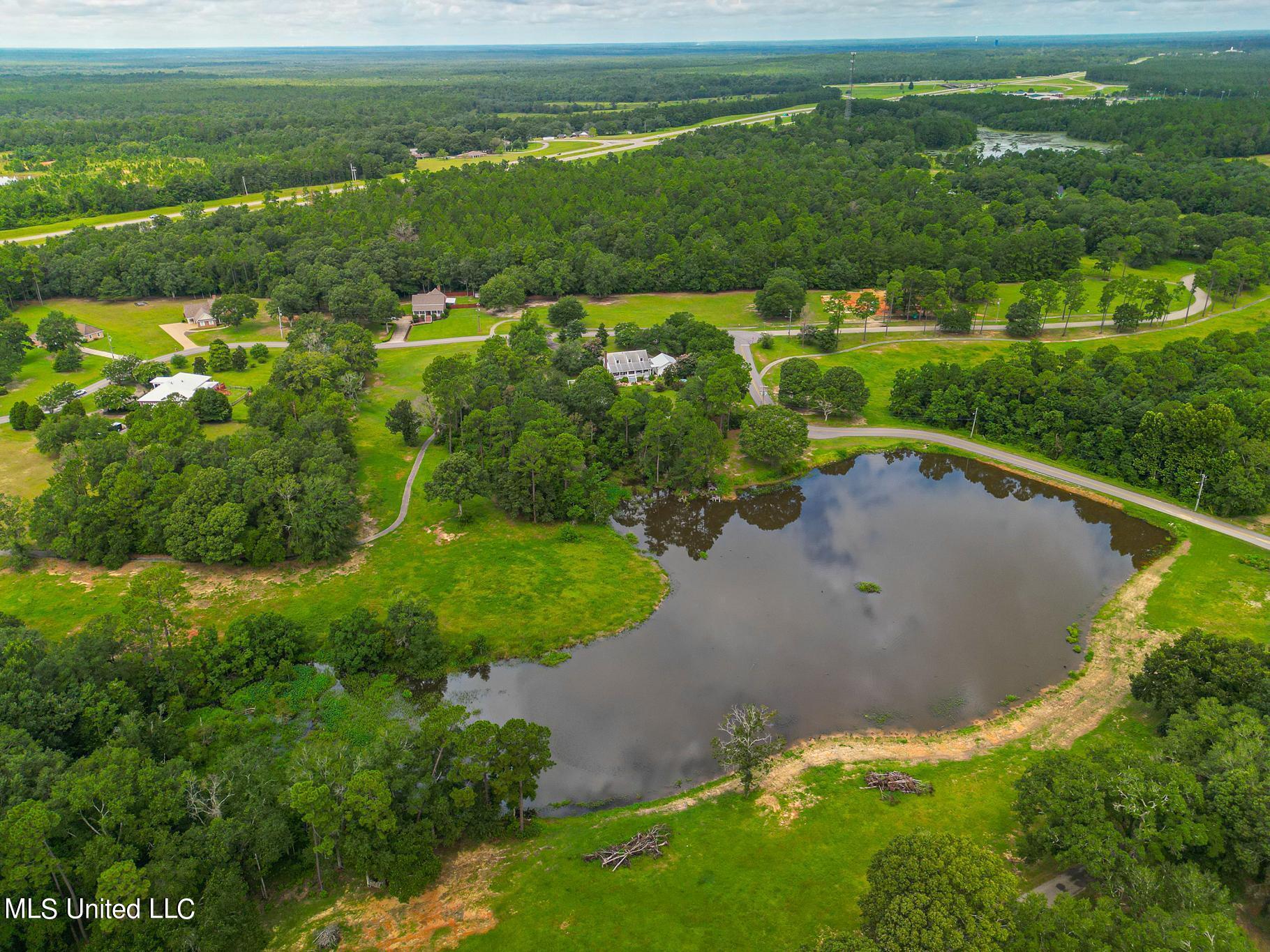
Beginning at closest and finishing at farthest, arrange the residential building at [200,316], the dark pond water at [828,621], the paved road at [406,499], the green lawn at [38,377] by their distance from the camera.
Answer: the dark pond water at [828,621]
the paved road at [406,499]
the green lawn at [38,377]
the residential building at [200,316]

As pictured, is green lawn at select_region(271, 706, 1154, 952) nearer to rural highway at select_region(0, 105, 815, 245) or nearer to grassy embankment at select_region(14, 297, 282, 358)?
grassy embankment at select_region(14, 297, 282, 358)

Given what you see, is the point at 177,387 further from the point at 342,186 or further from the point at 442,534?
the point at 342,186

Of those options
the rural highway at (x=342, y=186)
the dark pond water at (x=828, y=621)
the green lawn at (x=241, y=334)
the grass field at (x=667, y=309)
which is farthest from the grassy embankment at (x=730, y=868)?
the rural highway at (x=342, y=186)

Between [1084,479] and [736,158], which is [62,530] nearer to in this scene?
[1084,479]

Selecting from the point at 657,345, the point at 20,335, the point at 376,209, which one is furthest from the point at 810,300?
the point at 20,335

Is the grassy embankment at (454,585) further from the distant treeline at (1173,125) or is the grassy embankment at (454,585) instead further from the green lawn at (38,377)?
the distant treeline at (1173,125)
